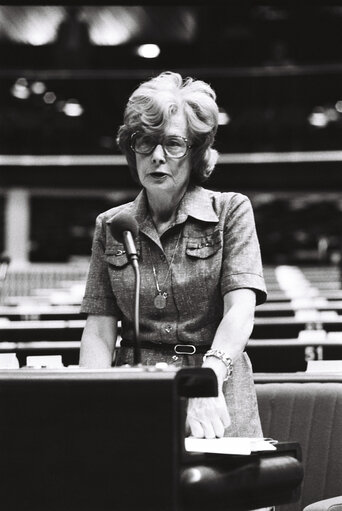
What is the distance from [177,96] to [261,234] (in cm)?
2143

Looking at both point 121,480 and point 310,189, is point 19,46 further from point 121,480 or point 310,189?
point 121,480

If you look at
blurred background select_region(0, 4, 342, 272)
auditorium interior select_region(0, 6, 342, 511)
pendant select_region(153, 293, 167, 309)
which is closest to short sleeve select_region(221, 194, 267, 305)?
pendant select_region(153, 293, 167, 309)

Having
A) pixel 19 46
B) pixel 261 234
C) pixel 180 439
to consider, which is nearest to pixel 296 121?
pixel 261 234

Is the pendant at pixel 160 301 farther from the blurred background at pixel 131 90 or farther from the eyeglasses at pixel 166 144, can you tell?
the blurred background at pixel 131 90

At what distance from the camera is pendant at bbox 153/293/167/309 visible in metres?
1.83

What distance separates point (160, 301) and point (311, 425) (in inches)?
41.7

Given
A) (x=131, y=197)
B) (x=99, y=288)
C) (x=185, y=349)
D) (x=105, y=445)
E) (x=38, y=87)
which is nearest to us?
(x=105, y=445)

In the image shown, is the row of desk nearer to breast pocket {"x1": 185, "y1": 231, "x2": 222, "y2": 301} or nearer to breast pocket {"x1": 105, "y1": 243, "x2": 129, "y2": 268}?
breast pocket {"x1": 105, "y1": 243, "x2": 129, "y2": 268}

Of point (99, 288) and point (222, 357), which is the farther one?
point (99, 288)

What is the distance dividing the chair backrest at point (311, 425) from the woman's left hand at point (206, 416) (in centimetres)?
118

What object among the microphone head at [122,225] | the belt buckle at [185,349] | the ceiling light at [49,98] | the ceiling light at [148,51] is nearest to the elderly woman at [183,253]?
the belt buckle at [185,349]

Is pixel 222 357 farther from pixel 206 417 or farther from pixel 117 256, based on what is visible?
pixel 117 256

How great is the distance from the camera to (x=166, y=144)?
5.98 feet

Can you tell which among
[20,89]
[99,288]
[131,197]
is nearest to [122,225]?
[99,288]
